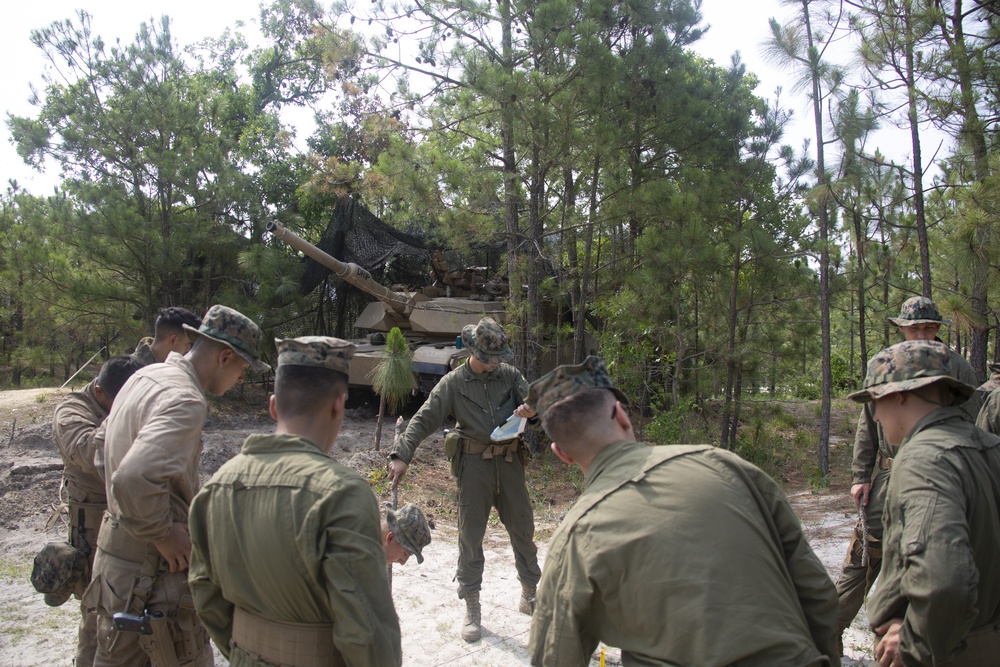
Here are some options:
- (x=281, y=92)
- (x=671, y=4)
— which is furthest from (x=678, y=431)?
(x=281, y=92)

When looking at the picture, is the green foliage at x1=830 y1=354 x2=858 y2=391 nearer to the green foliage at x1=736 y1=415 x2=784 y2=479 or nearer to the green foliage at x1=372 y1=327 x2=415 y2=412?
the green foliage at x1=736 y1=415 x2=784 y2=479

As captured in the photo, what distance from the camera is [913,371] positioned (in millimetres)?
2305

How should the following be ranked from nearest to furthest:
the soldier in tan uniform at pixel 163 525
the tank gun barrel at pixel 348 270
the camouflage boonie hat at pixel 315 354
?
the camouflage boonie hat at pixel 315 354
the soldier in tan uniform at pixel 163 525
the tank gun barrel at pixel 348 270

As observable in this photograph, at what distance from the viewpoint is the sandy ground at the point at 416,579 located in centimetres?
416

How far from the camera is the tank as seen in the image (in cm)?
1149

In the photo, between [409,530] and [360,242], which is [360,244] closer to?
[360,242]

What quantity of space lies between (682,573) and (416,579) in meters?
4.08

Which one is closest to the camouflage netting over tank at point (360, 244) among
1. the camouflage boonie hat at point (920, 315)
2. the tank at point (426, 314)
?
the tank at point (426, 314)

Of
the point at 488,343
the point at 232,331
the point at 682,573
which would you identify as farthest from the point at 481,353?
the point at 682,573

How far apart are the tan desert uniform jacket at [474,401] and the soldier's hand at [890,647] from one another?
270 cm

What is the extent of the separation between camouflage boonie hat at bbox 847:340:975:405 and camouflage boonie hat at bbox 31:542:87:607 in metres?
3.20

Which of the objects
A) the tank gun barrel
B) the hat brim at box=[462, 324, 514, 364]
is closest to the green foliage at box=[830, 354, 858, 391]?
the tank gun barrel

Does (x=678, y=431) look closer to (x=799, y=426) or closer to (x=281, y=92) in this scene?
(x=799, y=426)

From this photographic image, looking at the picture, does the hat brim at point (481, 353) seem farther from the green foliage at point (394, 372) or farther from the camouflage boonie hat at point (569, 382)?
the green foliage at point (394, 372)
